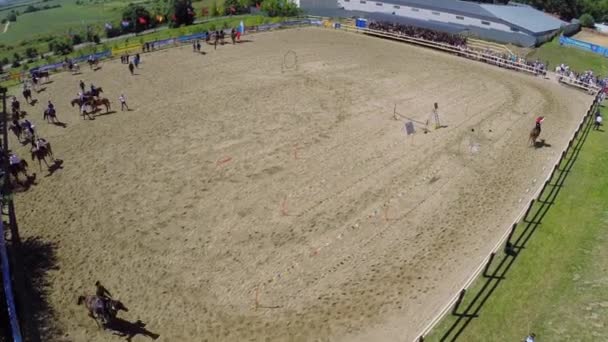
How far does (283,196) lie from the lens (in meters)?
20.8

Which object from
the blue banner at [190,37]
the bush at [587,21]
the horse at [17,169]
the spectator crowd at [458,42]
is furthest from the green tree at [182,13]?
the bush at [587,21]

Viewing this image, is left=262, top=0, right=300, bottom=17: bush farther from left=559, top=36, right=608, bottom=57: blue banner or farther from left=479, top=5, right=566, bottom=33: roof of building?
left=559, top=36, right=608, bottom=57: blue banner

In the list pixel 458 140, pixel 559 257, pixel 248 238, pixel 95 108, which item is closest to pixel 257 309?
pixel 248 238

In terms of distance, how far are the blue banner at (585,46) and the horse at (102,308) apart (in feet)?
160

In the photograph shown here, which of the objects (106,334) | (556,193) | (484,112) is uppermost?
(484,112)

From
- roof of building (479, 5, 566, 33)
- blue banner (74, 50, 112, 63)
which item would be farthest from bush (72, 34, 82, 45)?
roof of building (479, 5, 566, 33)

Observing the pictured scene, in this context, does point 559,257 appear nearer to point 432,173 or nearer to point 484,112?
point 432,173

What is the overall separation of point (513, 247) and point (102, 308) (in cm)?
1460

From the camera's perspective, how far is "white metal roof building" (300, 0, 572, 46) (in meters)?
46.9

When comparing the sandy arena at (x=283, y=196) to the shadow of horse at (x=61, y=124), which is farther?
the shadow of horse at (x=61, y=124)

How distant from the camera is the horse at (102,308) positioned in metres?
13.7

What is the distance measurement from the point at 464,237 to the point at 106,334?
44.0 ft

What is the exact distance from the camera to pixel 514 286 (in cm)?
1548

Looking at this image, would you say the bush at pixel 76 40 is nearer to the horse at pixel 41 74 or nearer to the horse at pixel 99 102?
the horse at pixel 41 74
